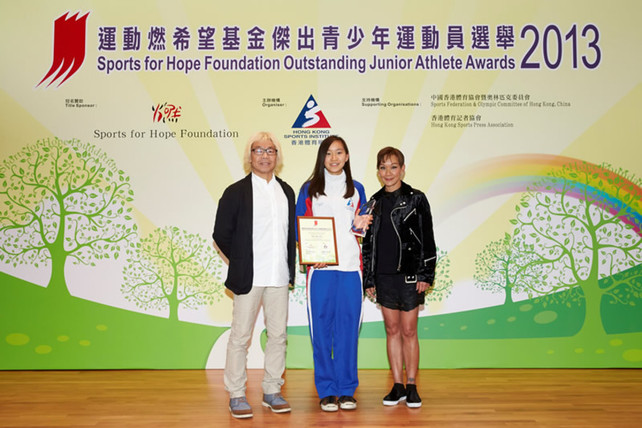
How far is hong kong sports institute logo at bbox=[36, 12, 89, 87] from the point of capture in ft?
14.7

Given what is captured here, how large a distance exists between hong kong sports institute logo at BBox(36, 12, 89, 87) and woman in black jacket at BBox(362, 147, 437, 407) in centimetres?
271

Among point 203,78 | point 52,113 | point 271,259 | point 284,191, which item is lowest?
point 271,259

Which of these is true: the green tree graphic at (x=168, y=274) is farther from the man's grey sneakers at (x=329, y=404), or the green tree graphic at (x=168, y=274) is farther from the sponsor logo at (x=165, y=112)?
the man's grey sneakers at (x=329, y=404)

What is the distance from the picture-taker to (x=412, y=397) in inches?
134

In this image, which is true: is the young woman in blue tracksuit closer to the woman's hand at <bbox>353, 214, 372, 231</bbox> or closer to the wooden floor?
the woman's hand at <bbox>353, 214, 372, 231</bbox>

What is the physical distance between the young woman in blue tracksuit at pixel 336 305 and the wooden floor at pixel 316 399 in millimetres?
176

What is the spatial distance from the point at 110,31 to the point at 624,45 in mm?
4164

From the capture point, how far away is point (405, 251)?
11.2 feet

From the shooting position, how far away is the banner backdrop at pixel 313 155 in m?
4.44

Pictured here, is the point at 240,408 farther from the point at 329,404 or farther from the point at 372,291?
the point at 372,291

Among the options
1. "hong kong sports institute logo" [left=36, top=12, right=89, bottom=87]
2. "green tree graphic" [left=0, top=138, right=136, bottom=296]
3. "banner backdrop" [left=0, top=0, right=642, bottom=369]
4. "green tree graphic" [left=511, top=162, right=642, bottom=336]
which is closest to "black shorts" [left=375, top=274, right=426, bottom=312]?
"banner backdrop" [left=0, top=0, right=642, bottom=369]

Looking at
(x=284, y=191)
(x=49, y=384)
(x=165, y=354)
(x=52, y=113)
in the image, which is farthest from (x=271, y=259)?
(x=52, y=113)

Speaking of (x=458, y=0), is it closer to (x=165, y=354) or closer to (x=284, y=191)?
(x=284, y=191)

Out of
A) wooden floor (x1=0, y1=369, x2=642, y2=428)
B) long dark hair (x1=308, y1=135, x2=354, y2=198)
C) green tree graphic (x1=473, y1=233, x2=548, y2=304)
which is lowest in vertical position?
wooden floor (x1=0, y1=369, x2=642, y2=428)
